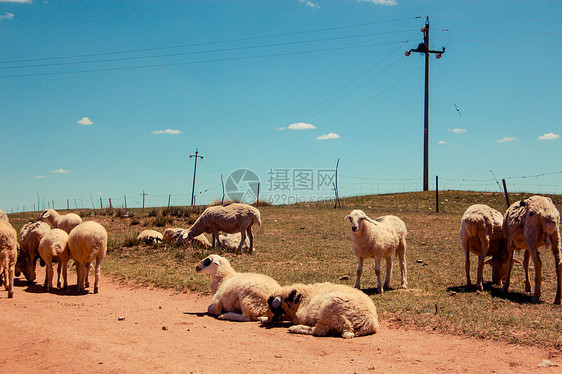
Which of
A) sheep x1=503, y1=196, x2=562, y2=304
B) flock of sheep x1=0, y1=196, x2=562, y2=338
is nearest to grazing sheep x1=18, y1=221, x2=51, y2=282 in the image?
flock of sheep x1=0, y1=196, x2=562, y2=338

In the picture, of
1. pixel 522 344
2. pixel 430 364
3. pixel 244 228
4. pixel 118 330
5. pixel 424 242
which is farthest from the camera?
pixel 424 242

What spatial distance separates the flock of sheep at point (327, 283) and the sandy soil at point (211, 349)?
0.36 meters

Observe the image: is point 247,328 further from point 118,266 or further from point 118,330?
point 118,266

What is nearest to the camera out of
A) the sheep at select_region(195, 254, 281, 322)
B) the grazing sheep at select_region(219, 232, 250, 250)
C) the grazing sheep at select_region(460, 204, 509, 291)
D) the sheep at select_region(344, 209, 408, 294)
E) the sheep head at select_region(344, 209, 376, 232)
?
the sheep at select_region(195, 254, 281, 322)

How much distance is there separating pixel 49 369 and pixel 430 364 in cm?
480

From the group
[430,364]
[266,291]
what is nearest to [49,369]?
[266,291]

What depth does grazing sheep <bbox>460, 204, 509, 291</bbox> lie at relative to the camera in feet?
37.5

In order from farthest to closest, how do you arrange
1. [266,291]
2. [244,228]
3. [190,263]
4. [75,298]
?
1. [244,228]
2. [190,263]
3. [75,298]
4. [266,291]

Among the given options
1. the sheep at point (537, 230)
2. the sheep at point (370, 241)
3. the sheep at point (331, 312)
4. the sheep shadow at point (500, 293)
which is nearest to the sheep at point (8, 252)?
the sheep at point (331, 312)

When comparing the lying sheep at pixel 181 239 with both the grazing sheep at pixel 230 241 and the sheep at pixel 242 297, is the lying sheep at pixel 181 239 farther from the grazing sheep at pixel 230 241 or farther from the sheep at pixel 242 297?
the sheep at pixel 242 297

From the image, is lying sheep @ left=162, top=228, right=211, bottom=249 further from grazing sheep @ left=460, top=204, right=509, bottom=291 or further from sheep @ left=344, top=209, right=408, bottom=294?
grazing sheep @ left=460, top=204, right=509, bottom=291

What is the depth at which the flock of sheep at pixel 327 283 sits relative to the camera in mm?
7637

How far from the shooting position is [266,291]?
8.78m

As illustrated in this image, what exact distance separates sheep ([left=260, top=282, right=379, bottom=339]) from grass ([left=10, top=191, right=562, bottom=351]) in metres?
1.18
